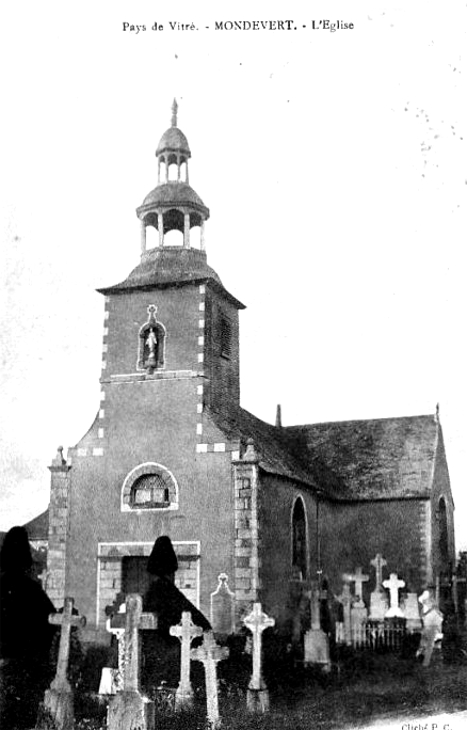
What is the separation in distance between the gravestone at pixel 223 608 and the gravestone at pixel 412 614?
16.1ft

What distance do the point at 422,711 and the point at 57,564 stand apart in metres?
10.9

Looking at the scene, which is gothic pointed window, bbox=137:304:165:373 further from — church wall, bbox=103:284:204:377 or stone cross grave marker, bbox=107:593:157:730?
stone cross grave marker, bbox=107:593:157:730

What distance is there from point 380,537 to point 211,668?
57.3 ft

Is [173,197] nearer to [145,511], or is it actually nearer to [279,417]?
[145,511]

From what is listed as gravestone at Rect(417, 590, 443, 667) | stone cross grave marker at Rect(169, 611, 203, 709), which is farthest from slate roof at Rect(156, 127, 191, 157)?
gravestone at Rect(417, 590, 443, 667)

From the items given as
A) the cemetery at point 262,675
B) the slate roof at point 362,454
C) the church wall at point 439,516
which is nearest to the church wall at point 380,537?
the slate roof at point 362,454

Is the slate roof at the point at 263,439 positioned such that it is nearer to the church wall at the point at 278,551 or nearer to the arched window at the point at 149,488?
the church wall at the point at 278,551

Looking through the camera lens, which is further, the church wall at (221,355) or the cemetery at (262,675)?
the church wall at (221,355)

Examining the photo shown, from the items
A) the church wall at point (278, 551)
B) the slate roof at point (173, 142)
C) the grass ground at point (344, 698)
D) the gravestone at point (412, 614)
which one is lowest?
the grass ground at point (344, 698)

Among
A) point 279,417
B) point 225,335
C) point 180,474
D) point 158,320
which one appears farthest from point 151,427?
point 279,417

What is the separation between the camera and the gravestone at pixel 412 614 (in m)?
22.5

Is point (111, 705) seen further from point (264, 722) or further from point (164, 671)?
point (164, 671)

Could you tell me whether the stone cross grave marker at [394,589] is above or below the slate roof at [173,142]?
below

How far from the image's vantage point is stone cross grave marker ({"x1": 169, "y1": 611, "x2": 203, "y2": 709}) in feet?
44.8
